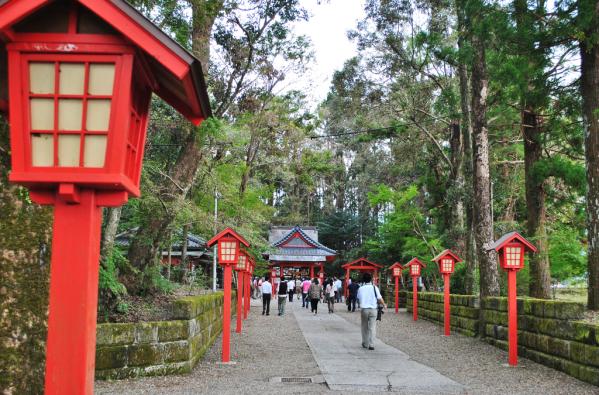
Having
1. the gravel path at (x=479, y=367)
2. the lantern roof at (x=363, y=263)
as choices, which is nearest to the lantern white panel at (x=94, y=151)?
the gravel path at (x=479, y=367)

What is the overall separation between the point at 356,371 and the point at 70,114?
709 centimetres

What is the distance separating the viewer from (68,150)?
3.19 m

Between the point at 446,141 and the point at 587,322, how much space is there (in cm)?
2072

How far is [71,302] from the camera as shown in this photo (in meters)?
3.08

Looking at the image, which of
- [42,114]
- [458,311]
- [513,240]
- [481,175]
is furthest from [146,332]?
[458,311]

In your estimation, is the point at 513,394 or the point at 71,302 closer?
the point at 71,302

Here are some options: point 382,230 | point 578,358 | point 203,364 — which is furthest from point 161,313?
point 382,230

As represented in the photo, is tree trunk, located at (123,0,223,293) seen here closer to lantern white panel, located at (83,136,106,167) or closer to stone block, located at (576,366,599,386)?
stone block, located at (576,366,599,386)

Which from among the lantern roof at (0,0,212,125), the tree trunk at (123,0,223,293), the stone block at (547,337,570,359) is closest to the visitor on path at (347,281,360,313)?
the tree trunk at (123,0,223,293)

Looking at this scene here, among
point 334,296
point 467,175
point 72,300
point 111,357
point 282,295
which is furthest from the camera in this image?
point 334,296

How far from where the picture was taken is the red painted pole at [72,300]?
9.95ft

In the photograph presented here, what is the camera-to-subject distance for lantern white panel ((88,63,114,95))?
10.6 feet

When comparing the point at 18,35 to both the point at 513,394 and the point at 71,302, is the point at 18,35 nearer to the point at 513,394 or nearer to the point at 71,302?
the point at 71,302

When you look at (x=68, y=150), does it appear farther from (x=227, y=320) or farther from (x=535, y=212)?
(x=535, y=212)
